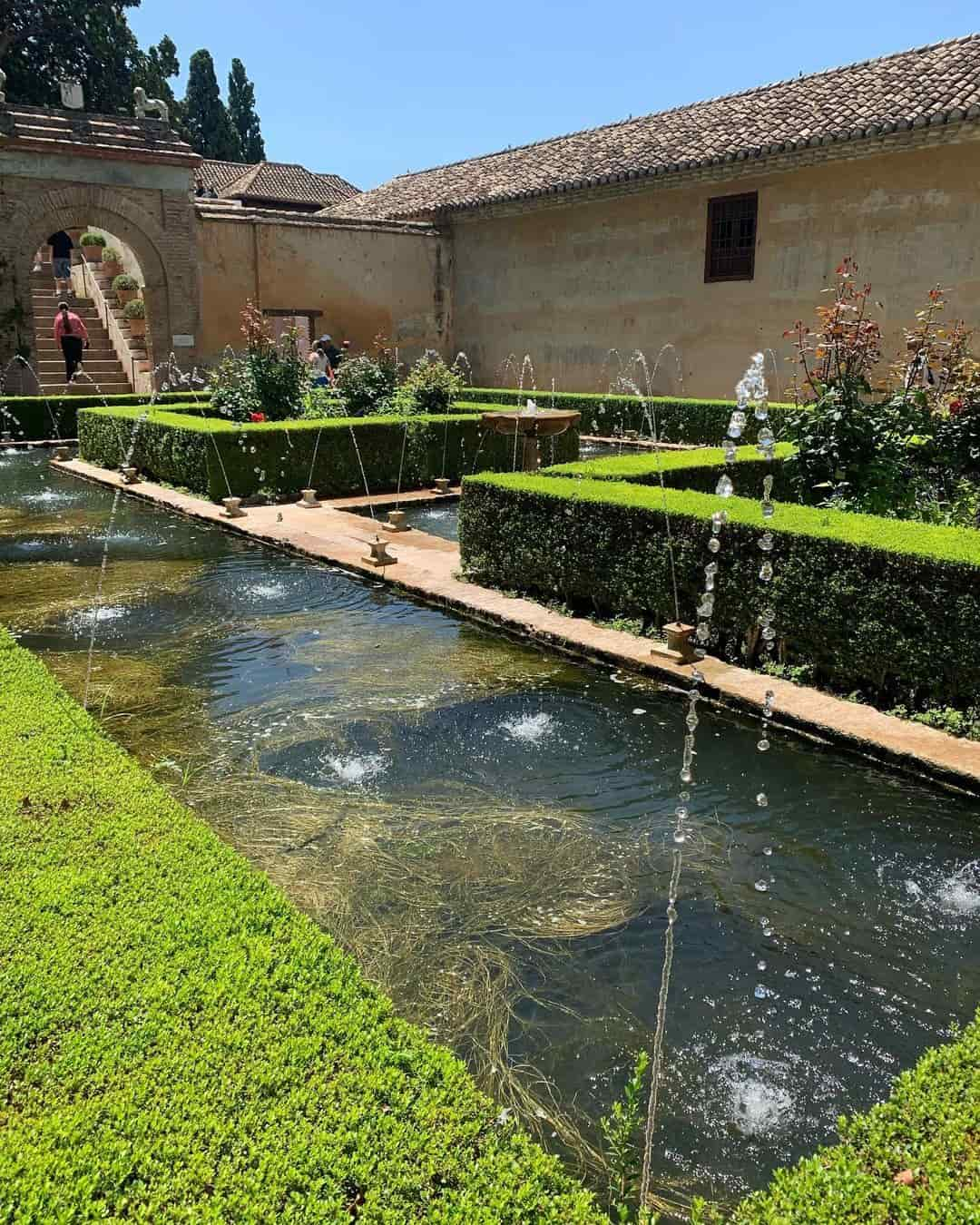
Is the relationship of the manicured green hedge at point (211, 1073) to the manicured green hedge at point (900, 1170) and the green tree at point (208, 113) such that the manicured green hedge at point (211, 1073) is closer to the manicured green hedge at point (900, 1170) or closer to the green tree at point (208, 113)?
the manicured green hedge at point (900, 1170)

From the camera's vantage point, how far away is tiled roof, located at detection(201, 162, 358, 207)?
36.0 m

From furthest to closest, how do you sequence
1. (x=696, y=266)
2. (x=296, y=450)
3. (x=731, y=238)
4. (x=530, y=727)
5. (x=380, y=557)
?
(x=696, y=266) → (x=731, y=238) → (x=296, y=450) → (x=380, y=557) → (x=530, y=727)

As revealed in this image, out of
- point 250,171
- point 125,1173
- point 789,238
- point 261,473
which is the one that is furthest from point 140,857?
point 250,171

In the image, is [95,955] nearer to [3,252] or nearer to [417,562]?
[417,562]

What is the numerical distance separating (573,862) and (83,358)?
70.5ft

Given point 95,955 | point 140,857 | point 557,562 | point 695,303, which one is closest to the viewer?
point 95,955

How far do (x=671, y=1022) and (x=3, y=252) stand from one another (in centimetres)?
2021

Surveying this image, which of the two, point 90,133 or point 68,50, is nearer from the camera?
point 90,133

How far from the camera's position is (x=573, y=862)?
348 cm

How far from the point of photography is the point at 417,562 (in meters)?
7.90

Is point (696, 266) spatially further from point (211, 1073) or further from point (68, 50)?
point (68, 50)

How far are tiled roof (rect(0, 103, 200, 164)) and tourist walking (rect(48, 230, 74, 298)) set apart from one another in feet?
8.89

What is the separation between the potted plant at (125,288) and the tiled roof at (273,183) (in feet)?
52.0

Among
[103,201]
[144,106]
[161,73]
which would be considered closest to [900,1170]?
[103,201]
